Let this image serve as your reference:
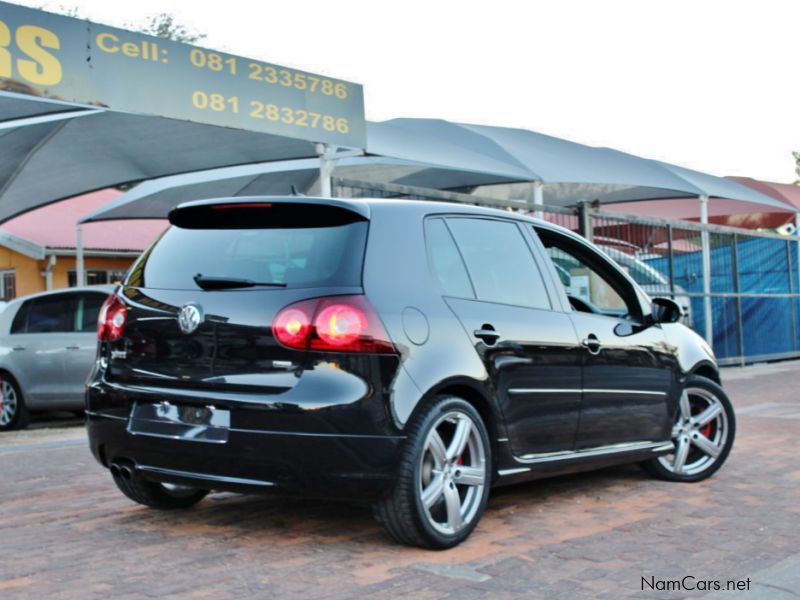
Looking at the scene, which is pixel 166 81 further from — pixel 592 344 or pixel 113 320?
pixel 592 344

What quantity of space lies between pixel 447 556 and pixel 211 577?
1025 millimetres

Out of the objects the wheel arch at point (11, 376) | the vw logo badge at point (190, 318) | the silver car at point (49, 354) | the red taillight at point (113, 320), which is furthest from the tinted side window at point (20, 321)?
the vw logo badge at point (190, 318)

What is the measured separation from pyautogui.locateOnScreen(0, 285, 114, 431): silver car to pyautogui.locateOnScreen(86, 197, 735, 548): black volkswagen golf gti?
6170 mm

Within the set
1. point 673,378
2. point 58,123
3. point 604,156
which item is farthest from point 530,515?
point 604,156

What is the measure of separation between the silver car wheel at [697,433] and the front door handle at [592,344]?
1.06 meters

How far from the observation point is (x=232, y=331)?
4484 mm

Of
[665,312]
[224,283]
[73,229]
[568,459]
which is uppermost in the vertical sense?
[73,229]

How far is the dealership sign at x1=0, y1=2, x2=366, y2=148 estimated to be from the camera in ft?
34.6

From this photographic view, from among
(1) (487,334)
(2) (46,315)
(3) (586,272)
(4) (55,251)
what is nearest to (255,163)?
(4) (55,251)

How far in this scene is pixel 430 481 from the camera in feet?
15.1

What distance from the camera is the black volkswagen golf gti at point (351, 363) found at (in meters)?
4.33

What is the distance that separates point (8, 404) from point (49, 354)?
2.44 feet

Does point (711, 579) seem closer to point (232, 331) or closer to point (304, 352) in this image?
point (304, 352)

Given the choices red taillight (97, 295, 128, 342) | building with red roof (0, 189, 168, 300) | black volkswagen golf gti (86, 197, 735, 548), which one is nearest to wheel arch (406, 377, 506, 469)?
black volkswagen golf gti (86, 197, 735, 548)
